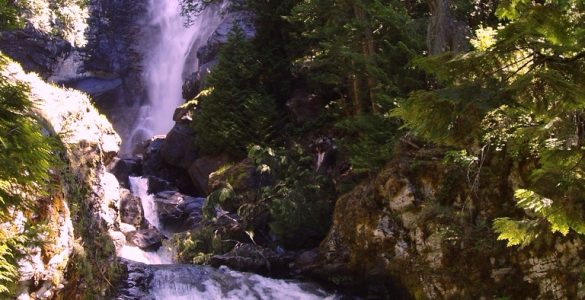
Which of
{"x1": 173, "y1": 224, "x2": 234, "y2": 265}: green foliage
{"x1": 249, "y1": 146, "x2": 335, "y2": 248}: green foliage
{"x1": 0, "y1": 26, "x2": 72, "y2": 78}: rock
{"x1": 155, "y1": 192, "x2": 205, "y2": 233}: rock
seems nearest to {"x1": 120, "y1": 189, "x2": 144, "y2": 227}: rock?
{"x1": 155, "y1": 192, "x2": 205, "y2": 233}: rock

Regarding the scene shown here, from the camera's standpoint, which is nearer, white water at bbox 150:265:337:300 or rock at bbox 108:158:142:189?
white water at bbox 150:265:337:300

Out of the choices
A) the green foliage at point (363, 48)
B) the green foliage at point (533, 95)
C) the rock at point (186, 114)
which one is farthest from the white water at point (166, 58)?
the green foliage at point (533, 95)

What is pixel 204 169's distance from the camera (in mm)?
19734

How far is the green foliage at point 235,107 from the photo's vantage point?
18.3 metres

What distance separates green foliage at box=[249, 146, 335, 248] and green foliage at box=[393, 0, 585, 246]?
337 inches

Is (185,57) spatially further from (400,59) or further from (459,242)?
(459,242)

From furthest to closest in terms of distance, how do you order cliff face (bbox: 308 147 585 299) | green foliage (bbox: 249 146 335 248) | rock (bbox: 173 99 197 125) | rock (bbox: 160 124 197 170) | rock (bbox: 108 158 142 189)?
rock (bbox: 173 99 197 125) < rock (bbox: 160 124 197 170) < rock (bbox: 108 158 142 189) < green foliage (bbox: 249 146 335 248) < cliff face (bbox: 308 147 585 299)

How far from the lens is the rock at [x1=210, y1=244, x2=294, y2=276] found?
12914 mm

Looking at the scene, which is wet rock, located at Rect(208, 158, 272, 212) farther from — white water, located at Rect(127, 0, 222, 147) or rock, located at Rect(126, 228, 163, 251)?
white water, located at Rect(127, 0, 222, 147)

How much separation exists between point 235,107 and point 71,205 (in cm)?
1010

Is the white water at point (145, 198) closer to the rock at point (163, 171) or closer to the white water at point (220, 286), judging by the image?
the rock at point (163, 171)

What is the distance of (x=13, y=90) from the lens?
4.67 meters

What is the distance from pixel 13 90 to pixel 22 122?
0.40 metres

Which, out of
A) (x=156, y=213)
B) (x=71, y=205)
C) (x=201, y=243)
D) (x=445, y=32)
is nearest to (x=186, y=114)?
(x=156, y=213)
